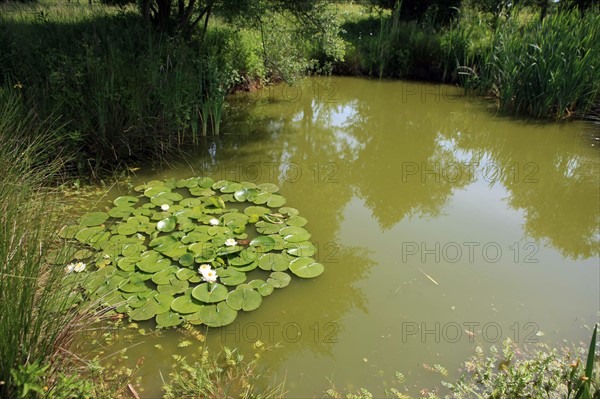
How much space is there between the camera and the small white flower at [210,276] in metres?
2.65

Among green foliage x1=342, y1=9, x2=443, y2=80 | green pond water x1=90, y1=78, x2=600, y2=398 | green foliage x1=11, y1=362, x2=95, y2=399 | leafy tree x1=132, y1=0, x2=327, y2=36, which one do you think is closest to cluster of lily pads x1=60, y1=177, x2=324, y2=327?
green pond water x1=90, y1=78, x2=600, y2=398

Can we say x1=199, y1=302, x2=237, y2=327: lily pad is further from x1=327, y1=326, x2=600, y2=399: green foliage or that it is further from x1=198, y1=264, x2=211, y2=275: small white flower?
x1=327, y1=326, x2=600, y2=399: green foliage

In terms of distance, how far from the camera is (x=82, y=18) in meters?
5.96

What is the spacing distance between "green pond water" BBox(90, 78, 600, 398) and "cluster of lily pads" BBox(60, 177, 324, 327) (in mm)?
137

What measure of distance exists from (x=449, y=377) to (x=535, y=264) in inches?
57.0

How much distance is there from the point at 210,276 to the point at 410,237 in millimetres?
1634

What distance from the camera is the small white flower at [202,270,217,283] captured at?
2648mm

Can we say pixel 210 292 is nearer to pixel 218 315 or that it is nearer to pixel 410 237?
pixel 218 315

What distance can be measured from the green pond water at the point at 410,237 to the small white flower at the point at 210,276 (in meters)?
0.31

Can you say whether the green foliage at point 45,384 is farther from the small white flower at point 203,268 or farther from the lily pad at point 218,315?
the small white flower at point 203,268

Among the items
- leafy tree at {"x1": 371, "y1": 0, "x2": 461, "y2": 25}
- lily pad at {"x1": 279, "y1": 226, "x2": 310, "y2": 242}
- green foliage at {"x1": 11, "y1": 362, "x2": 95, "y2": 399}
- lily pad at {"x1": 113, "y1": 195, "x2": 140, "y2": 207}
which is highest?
→ leafy tree at {"x1": 371, "y1": 0, "x2": 461, "y2": 25}

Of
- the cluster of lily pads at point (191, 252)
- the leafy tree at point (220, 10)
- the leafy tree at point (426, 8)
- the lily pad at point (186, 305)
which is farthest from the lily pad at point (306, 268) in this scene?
the leafy tree at point (426, 8)

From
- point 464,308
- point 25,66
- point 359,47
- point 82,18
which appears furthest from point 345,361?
point 359,47

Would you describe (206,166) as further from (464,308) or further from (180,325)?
(464,308)
